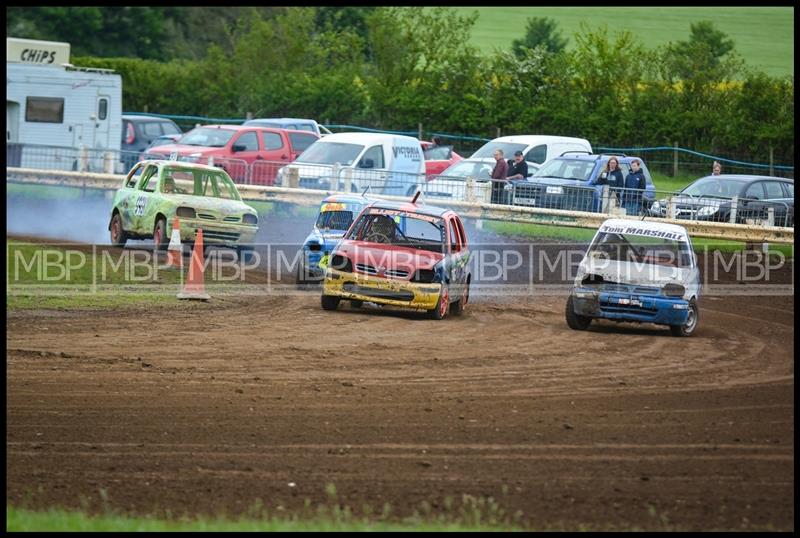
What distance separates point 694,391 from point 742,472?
→ 333 centimetres

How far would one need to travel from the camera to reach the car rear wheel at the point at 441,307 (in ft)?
56.7

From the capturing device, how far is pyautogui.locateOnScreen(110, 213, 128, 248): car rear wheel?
23094mm

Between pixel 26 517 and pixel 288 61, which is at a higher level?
pixel 288 61

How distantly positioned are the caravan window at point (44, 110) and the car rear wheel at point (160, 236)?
15682mm

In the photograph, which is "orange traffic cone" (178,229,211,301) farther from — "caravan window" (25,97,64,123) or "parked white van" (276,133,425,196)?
"caravan window" (25,97,64,123)

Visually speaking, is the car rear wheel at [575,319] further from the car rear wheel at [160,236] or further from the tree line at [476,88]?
the tree line at [476,88]

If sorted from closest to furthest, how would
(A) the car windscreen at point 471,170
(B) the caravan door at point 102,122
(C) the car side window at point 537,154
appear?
(A) the car windscreen at point 471,170, (C) the car side window at point 537,154, (B) the caravan door at point 102,122

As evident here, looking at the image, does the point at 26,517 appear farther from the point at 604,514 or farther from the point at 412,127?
the point at 412,127

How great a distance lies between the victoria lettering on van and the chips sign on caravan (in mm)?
12692

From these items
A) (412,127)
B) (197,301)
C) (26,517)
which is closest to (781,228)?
Result: (197,301)

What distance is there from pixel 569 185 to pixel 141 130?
62.0 ft

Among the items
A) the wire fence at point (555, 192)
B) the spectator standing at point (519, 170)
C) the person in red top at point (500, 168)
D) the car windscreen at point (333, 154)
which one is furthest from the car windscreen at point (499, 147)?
the car windscreen at point (333, 154)

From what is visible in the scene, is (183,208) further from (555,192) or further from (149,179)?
(555,192)

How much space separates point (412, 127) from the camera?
4338cm
